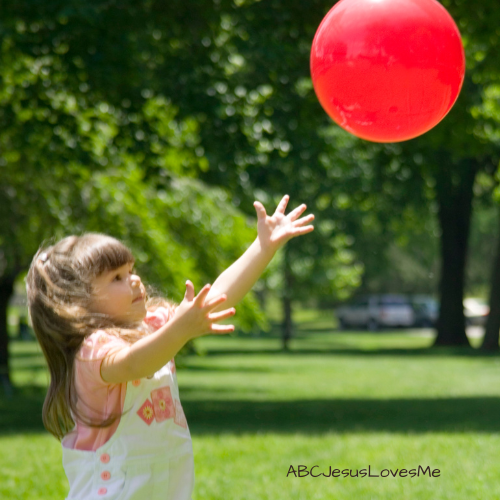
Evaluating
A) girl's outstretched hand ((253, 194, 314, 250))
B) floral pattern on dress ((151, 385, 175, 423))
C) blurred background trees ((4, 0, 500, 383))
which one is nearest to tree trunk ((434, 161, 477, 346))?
blurred background trees ((4, 0, 500, 383))

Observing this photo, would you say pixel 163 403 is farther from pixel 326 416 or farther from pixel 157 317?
pixel 326 416

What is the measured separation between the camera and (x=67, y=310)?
2697 millimetres

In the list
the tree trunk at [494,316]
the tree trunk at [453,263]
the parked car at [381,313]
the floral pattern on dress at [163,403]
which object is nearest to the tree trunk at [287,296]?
the tree trunk at [453,263]

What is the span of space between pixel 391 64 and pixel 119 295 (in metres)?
1.35

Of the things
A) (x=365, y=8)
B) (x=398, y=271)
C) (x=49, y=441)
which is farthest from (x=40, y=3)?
(x=398, y=271)

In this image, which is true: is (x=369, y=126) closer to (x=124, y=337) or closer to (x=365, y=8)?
(x=365, y=8)

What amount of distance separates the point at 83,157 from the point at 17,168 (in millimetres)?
1752

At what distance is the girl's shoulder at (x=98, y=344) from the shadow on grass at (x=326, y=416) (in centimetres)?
564

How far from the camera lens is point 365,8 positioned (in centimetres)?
329

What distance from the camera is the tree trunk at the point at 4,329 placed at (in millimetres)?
13172

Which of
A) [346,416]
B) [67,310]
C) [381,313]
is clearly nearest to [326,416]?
[346,416]

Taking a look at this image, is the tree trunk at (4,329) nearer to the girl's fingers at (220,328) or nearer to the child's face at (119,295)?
the child's face at (119,295)

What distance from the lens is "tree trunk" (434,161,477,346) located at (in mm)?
22875

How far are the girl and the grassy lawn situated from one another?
296cm
